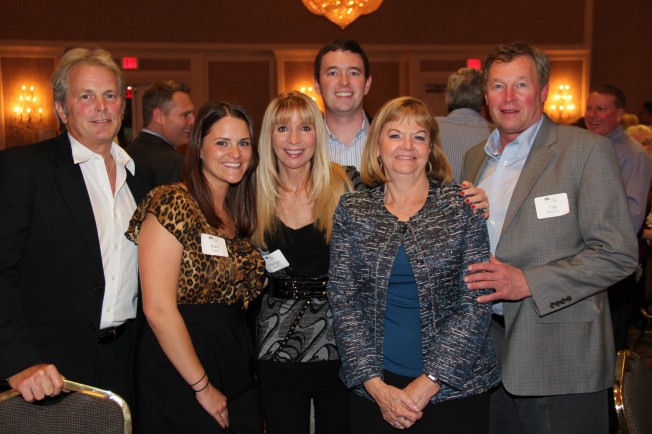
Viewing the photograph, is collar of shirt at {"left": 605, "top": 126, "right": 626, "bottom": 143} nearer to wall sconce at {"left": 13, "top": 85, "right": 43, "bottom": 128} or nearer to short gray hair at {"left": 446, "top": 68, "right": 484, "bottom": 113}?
short gray hair at {"left": 446, "top": 68, "right": 484, "bottom": 113}

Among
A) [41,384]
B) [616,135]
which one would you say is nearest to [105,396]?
[41,384]

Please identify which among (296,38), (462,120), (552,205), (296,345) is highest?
(296,38)

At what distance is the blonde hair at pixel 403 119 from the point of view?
7.80ft

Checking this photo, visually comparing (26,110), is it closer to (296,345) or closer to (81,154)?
(81,154)

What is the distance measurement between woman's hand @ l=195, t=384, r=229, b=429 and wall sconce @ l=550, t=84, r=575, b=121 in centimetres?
1148

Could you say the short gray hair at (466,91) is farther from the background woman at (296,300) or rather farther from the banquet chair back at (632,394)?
the banquet chair back at (632,394)

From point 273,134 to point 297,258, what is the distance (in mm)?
545

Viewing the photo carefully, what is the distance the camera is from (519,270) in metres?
2.27

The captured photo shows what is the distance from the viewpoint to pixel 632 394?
6.32 ft

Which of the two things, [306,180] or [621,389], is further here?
[306,180]

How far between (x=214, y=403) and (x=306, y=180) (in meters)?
0.99

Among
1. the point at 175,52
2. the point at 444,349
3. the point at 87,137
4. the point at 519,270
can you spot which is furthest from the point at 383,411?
the point at 175,52

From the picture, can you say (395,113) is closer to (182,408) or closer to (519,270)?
(519,270)

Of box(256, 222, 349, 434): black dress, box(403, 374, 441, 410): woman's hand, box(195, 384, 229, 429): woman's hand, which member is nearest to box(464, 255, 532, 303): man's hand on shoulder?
box(403, 374, 441, 410): woman's hand
